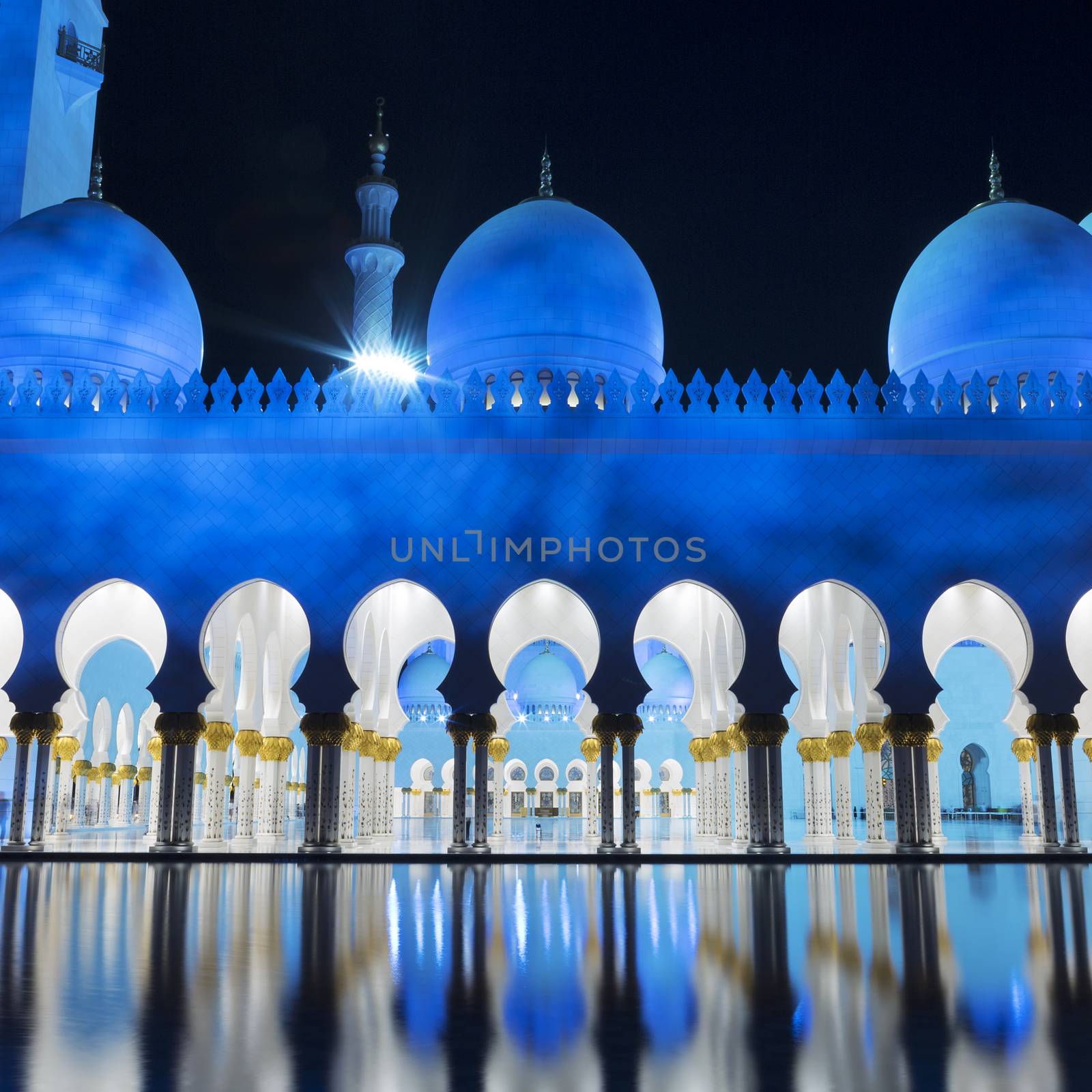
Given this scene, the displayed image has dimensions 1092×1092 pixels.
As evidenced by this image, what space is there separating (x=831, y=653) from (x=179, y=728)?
7278mm

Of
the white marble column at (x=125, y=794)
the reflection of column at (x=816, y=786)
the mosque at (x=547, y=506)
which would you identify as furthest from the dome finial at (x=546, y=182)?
the white marble column at (x=125, y=794)

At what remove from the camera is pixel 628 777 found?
11391 mm

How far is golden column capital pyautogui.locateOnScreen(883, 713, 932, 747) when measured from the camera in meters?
11.2

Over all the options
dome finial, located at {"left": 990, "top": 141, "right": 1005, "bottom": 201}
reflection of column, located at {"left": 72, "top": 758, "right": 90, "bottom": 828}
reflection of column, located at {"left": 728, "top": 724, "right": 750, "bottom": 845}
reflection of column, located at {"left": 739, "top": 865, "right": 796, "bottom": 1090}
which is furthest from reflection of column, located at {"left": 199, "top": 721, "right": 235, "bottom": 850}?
dome finial, located at {"left": 990, "top": 141, "right": 1005, "bottom": 201}

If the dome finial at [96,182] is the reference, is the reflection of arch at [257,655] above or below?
below

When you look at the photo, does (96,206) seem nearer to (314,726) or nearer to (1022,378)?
(314,726)

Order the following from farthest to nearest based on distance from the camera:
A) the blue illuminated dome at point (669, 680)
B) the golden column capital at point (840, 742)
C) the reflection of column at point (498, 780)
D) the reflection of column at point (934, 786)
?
the blue illuminated dome at point (669, 680) < the reflection of column at point (498, 780) < the reflection of column at point (934, 786) < the golden column capital at point (840, 742)

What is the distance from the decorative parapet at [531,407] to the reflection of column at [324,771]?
3.04m

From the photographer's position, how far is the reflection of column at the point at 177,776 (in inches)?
440

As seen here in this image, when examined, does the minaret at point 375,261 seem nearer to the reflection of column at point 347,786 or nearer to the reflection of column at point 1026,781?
the reflection of column at point 347,786

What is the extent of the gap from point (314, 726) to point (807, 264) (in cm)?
1378

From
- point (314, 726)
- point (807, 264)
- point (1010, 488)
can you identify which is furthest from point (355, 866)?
point (807, 264)

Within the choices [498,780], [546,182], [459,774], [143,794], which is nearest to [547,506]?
[459,774]

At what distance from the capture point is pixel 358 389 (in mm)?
11977
